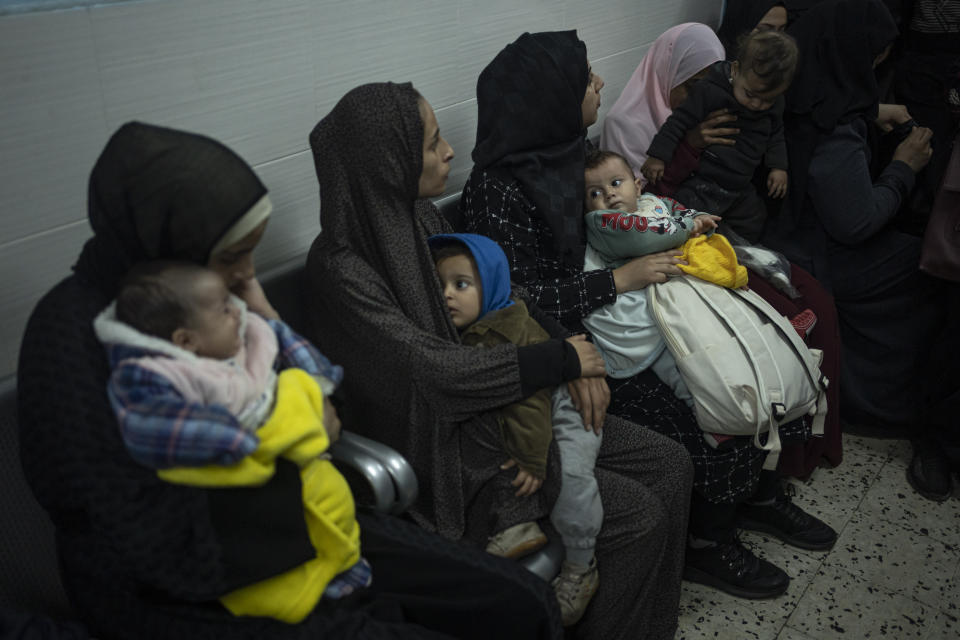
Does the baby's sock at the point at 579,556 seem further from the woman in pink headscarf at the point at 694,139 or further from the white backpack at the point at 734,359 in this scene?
the woman in pink headscarf at the point at 694,139

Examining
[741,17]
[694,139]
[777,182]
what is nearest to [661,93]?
[694,139]

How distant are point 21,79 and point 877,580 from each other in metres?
2.52

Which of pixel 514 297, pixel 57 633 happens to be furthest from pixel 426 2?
pixel 57 633

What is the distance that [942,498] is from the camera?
2.74m

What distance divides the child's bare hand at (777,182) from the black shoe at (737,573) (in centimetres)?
120

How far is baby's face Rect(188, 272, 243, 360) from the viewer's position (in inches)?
46.1

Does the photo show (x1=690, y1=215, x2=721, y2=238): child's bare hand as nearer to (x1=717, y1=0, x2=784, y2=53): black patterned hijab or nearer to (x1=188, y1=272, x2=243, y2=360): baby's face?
(x1=717, y1=0, x2=784, y2=53): black patterned hijab

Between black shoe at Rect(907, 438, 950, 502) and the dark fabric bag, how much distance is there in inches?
24.2

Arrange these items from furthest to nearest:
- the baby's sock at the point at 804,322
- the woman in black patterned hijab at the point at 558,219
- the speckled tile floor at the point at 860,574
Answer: the baby's sock at the point at 804,322
the speckled tile floor at the point at 860,574
the woman in black patterned hijab at the point at 558,219

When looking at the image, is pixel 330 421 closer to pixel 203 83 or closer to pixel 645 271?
pixel 203 83

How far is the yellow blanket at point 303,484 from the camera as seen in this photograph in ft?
3.94

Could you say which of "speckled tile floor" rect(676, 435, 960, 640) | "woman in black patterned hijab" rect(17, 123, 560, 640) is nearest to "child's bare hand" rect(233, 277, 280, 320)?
"woman in black patterned hijab" rect(17, 123, 560, 640)

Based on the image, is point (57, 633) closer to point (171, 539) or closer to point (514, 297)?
point (171, 539)

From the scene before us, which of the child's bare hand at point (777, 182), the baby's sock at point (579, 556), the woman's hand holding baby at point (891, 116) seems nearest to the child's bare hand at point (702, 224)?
the child's bare hand at point (777, 182)
